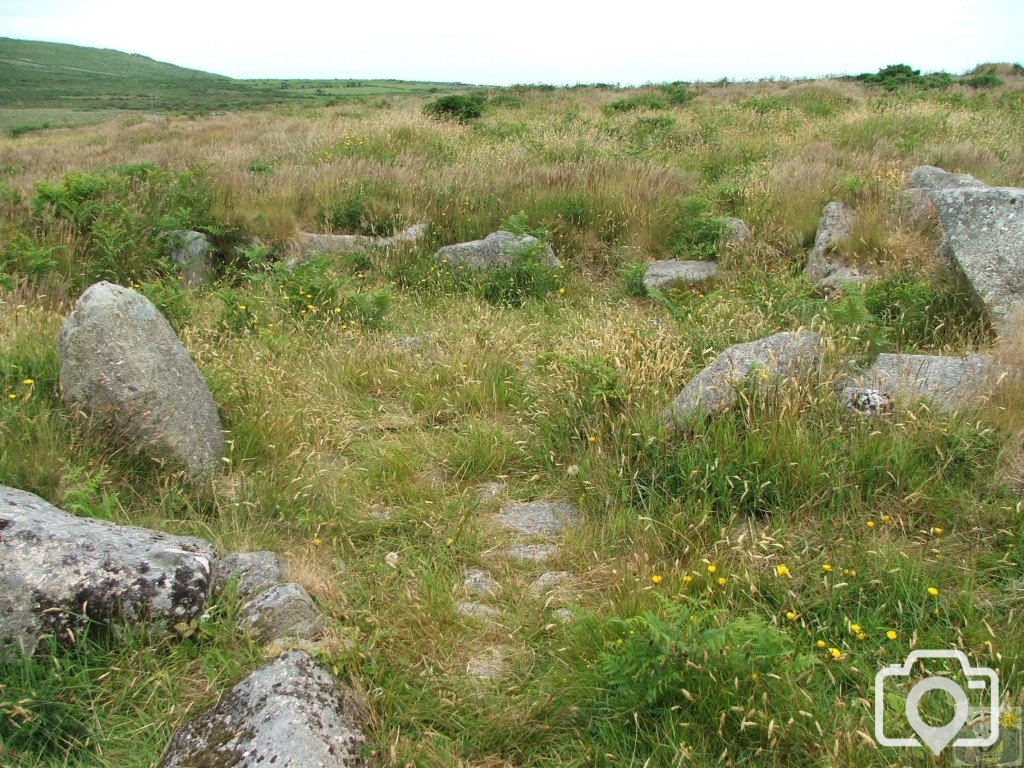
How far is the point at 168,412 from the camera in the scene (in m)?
4.17

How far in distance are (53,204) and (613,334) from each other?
7.18 metres

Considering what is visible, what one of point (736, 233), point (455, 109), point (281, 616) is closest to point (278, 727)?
point (281, 616)

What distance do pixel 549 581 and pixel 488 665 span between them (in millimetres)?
638

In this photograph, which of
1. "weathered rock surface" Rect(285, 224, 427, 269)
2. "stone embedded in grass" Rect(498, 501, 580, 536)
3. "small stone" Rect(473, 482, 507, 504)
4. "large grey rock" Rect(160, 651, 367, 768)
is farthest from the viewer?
"weathered rock surface" Rect(285, 224, 427, 269)

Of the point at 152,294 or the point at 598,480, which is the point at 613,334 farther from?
the point at 152,294

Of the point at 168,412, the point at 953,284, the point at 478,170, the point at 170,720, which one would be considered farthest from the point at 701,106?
the point at 170,720

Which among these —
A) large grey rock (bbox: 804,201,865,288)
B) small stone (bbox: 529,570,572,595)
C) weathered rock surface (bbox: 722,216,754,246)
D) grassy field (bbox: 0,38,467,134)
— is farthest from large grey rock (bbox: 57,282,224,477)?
grassy field (bbox: 0,38,467,134)

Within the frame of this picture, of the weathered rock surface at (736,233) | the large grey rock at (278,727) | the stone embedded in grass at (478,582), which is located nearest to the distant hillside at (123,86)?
the weathered rock surface at (736,233)

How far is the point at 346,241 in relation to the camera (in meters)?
9.48

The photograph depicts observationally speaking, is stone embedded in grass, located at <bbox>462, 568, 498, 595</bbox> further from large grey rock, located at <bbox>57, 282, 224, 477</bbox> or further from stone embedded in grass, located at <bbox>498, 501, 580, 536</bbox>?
large grey rock, located at <bbox>57, 282, 224, 477</bbox>

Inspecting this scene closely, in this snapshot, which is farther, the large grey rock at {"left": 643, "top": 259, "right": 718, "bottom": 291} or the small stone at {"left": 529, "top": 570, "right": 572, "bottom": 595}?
the large grey rock at {"left": 643, "top": 259, "right": 718, "bottom": 291}

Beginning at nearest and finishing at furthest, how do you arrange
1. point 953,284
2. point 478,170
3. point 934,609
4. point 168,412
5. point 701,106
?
point 934,609
point 168,412
point 953,284
point 478,170
point 701,106

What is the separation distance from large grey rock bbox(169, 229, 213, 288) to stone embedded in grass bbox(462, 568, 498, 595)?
6.12m

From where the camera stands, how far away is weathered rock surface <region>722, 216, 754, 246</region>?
8.55m
